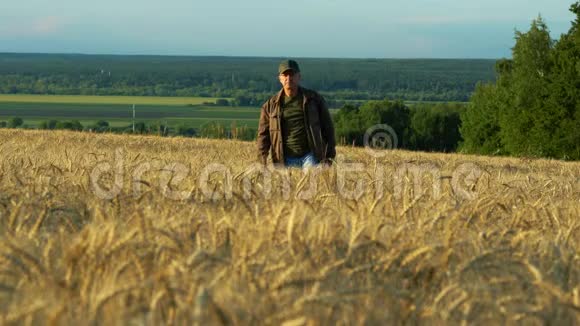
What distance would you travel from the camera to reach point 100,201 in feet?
19.6

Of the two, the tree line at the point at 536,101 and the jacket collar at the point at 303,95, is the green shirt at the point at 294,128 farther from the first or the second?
the tree line at the point at 536,101

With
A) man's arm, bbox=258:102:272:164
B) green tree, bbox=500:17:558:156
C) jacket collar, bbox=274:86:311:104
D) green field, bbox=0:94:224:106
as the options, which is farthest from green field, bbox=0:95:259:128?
jacket collar, bbox=274:86:311:104

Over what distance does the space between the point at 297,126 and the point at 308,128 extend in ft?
0.60

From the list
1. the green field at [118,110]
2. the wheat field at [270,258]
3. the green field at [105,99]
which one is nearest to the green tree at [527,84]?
the green field at [118,110]

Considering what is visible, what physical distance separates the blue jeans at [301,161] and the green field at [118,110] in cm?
9862

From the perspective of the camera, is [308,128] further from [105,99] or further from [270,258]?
[105,99]

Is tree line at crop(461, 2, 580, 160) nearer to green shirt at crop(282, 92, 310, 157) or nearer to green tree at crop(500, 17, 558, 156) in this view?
green tree at crop(500, 17, 558, 156)

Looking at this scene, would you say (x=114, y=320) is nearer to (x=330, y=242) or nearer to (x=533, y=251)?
(x=330, y=242)

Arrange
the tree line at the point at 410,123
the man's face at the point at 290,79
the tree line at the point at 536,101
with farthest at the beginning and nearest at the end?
the tree line at the point at 410,123
the tree line at the point at 536,101
the man's face at the point at 290,79

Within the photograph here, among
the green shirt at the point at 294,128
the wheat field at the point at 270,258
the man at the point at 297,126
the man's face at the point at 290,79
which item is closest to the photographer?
the wheat field at the point at 270,258

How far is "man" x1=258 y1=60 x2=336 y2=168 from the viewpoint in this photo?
1019 cm

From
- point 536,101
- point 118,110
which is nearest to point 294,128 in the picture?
point 536,101

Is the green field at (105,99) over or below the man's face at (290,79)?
below

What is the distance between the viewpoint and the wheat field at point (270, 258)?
10.2 feet
